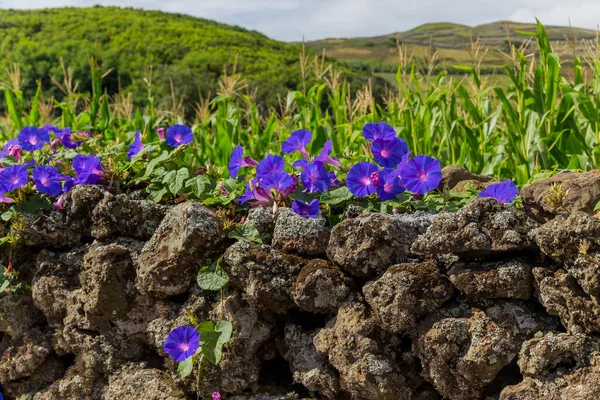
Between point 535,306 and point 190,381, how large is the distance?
1.00 m

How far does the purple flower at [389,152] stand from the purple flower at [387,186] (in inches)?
3.8

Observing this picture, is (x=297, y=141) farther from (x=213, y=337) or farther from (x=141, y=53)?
(x=141, y=53)

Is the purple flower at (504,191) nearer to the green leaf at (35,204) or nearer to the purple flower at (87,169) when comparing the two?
the purple flower at (87,169)

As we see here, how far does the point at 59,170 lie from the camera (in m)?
2.31

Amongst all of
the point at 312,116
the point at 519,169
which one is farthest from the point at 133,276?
the point at 312,116

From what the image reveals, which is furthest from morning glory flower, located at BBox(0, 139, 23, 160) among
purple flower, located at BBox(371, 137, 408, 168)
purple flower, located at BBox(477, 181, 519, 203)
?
purple flower, located at BBox(477, 181, 519, 203)

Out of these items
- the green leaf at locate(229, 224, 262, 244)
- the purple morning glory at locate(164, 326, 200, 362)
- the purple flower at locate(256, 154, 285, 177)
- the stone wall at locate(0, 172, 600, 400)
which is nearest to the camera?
the stone wall at locate(0, 172, 600, 400)

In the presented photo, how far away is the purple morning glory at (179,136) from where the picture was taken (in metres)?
2.17

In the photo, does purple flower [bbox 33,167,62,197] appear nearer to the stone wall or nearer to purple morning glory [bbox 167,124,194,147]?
the stone wall

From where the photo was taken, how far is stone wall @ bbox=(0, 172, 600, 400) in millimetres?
1492

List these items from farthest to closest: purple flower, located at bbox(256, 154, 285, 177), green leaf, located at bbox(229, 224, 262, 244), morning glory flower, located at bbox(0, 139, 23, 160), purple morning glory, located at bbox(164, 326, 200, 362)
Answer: morning glory flower, located at bbox(0, 139, 23, 160) < purple flower, located at bbox(256, 154, 285, 177) < green leaf, located at bbox(229, 224, 262, 244) < purple morning glory, located at bbox(164, 326, 200, 362)

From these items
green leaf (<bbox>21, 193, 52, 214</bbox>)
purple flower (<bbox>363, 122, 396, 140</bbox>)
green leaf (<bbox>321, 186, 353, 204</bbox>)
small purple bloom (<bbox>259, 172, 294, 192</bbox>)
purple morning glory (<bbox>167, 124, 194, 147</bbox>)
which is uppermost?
purple flower (<bbox>363, 122, 396, 140</bbox>)

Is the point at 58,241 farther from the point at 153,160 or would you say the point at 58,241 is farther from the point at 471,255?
the point at 471,255

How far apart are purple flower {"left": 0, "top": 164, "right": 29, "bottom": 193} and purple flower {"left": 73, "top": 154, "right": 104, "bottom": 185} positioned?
0.55 feet
